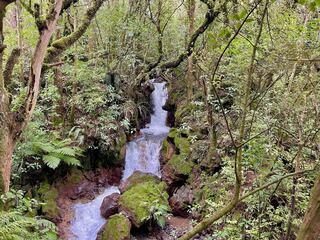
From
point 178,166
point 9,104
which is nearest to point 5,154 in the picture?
point 9,104

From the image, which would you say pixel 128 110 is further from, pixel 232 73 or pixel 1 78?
pixel 1 78

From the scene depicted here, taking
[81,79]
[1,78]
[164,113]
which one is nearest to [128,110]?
[81,79]

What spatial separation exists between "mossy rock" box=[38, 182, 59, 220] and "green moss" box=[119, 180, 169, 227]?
5.73ft

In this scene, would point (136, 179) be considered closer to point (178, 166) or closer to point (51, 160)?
point (178, 166)

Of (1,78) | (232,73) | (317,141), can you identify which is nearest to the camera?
(1,78)

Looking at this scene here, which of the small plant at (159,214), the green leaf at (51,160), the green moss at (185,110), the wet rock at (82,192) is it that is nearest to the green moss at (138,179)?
the wet rock at (82,192)

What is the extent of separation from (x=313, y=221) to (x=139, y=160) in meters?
9.90

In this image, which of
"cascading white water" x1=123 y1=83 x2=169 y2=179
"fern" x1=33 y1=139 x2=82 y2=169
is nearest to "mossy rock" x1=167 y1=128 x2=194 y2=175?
"cascading white water" x1=123 y1=83 x2=169 y2=179

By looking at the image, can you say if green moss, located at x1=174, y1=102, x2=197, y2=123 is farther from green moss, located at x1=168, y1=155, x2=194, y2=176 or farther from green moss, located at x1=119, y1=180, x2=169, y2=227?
green moss, located at x1=119, y1=180, x2=169, y2=227

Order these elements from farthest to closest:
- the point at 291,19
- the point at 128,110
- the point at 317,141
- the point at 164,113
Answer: the point at 164,113 → the point at 128,110 → the point at 291,19 → the point at 317,141

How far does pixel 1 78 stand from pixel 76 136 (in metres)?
5.80

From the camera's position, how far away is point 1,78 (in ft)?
14.0

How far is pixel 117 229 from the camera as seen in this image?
319 inches

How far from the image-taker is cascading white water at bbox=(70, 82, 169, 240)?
347 inches
